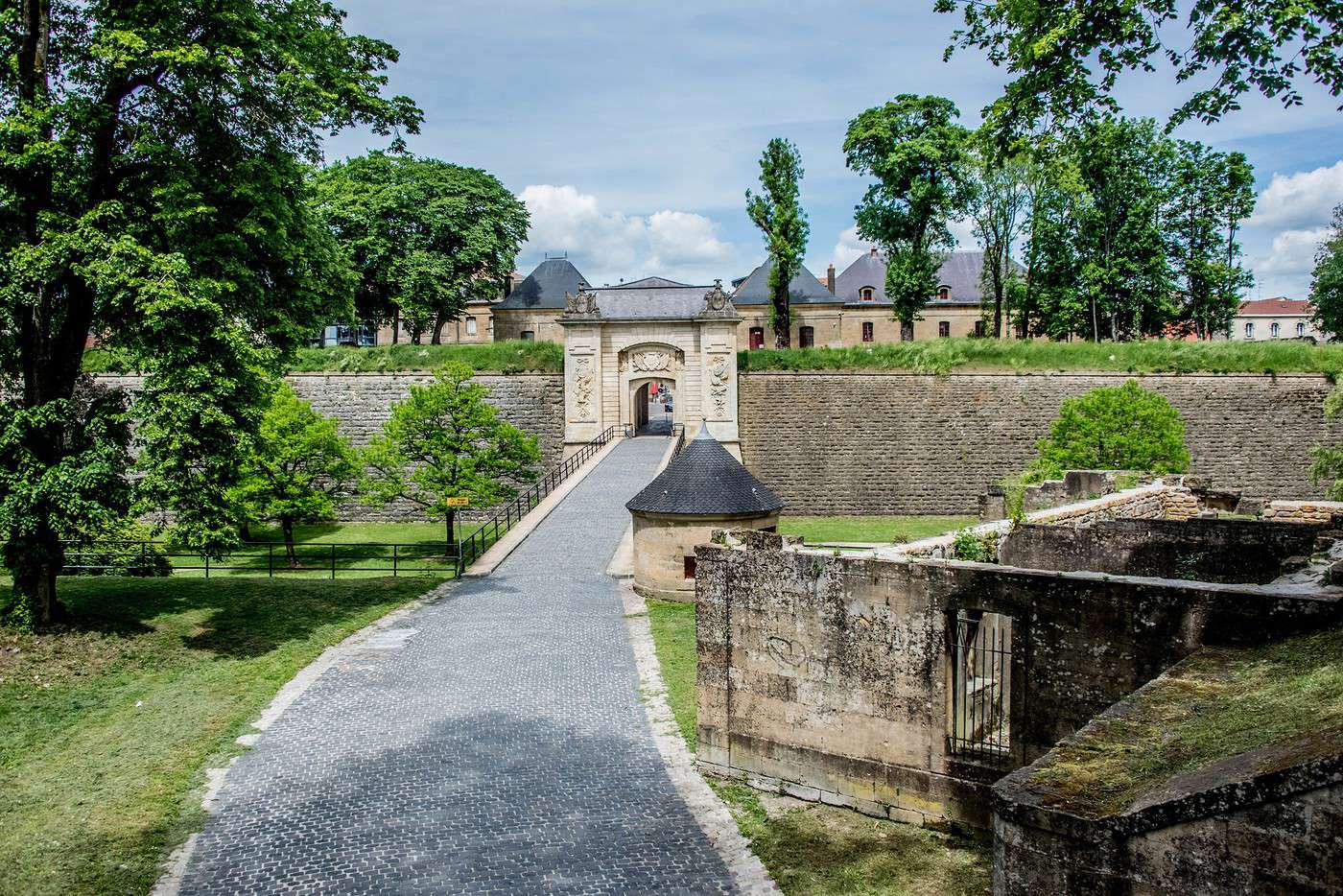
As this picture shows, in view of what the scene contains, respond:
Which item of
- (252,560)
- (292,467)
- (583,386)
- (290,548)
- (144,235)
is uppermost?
(144,235)

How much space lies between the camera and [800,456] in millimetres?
31844

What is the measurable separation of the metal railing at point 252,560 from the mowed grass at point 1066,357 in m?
15.5

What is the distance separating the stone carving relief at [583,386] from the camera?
32.9m

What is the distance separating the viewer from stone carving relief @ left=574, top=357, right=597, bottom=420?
32.9 m

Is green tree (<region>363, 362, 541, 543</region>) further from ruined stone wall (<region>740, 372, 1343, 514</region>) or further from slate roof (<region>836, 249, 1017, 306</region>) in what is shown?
slate roof (<region>836, 249, 1017, 306</region>)

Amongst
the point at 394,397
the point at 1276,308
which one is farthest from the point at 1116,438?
the point at 1276,308

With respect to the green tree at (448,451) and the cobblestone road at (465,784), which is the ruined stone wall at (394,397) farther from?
the cobblestone road at (465,784)

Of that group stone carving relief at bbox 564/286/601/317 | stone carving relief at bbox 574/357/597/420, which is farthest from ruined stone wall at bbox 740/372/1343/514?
stone carving relief at bbox 564/286/601/317

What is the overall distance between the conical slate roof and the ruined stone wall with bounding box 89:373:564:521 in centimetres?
1485

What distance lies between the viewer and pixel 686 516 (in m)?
17.3

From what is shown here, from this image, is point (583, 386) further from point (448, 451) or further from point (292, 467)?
point (292, 467)

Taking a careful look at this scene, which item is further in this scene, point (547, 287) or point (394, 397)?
point (547, 287)

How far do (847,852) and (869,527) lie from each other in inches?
820

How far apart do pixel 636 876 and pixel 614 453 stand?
901 inches
